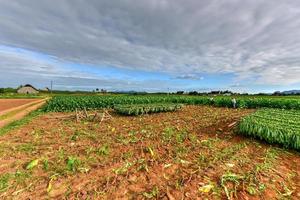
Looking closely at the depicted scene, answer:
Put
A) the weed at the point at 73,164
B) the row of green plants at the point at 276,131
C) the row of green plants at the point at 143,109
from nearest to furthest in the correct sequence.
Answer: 1. the weed at the point at 73,164
2. the row of green plants at the point at 276,131
3. the row of green plants at the point at 143,109

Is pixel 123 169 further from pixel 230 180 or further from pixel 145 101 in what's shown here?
pixel 145 101

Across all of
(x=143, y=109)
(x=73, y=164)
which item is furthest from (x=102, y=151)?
(x=143, y=109)

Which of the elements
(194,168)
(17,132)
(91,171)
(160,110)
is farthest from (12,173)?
(160,110)

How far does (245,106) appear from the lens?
82.5 feet

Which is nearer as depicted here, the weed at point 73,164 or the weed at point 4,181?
the weed at point 4,181

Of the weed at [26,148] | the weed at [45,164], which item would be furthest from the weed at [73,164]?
the weed at [26,148]

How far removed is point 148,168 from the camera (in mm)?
5613

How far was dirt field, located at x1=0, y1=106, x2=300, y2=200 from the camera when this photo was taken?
4.49m

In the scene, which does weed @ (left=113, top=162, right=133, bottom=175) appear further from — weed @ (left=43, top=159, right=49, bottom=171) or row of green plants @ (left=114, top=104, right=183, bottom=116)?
row of green plants @ (left=114, top=104, right=183, bottom=116)

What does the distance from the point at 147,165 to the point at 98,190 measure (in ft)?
5.46

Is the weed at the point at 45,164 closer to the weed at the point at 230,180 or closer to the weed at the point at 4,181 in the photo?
the weed at the point at 4,181

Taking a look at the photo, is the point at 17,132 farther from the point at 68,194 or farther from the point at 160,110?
the point at 160,110

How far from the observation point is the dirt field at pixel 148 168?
4.49 meters

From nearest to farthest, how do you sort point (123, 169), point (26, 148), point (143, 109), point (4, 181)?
1. point (4, 181)
2. point (123, 169)
3. point (26, 148)
4. point (143, 109)
